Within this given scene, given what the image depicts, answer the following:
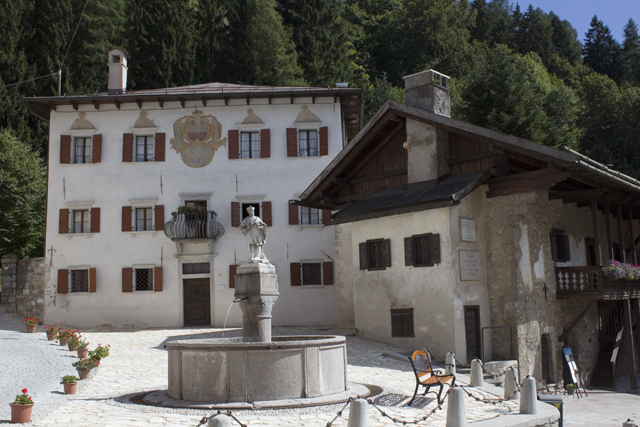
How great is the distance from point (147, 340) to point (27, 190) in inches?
530

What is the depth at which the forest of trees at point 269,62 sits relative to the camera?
31.4 m

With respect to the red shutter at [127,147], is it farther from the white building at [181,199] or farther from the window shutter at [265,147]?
the window shutter at [265,147]

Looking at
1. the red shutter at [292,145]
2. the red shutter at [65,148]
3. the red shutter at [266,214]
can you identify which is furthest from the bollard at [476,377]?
the red shutter at [65,148]

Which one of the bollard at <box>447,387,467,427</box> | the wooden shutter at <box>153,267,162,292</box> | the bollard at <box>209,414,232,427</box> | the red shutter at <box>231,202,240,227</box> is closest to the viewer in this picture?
the bollard at <box>209,414,232,427</box>

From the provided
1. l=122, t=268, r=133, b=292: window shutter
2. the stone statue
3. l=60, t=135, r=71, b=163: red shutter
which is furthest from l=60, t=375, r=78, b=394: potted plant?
l=60, t=135, r=71, b=163: red shutter

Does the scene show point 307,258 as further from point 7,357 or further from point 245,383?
point 245,383

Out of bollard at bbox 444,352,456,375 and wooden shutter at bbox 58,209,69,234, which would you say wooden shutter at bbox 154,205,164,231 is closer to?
wooden shutter at bbox 58,209,69,234

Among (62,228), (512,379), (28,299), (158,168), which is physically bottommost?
(512,379)

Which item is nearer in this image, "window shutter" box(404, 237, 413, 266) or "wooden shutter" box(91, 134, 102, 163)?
"window shutter" box(404, 237, 413, 266)

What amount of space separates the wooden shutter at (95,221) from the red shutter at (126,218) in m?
0.93

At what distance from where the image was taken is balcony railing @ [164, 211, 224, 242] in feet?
74.7

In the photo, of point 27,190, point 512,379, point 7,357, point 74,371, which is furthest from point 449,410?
point 27,190

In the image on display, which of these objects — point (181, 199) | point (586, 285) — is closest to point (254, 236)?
point (586, 285)

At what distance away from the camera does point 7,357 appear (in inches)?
589
